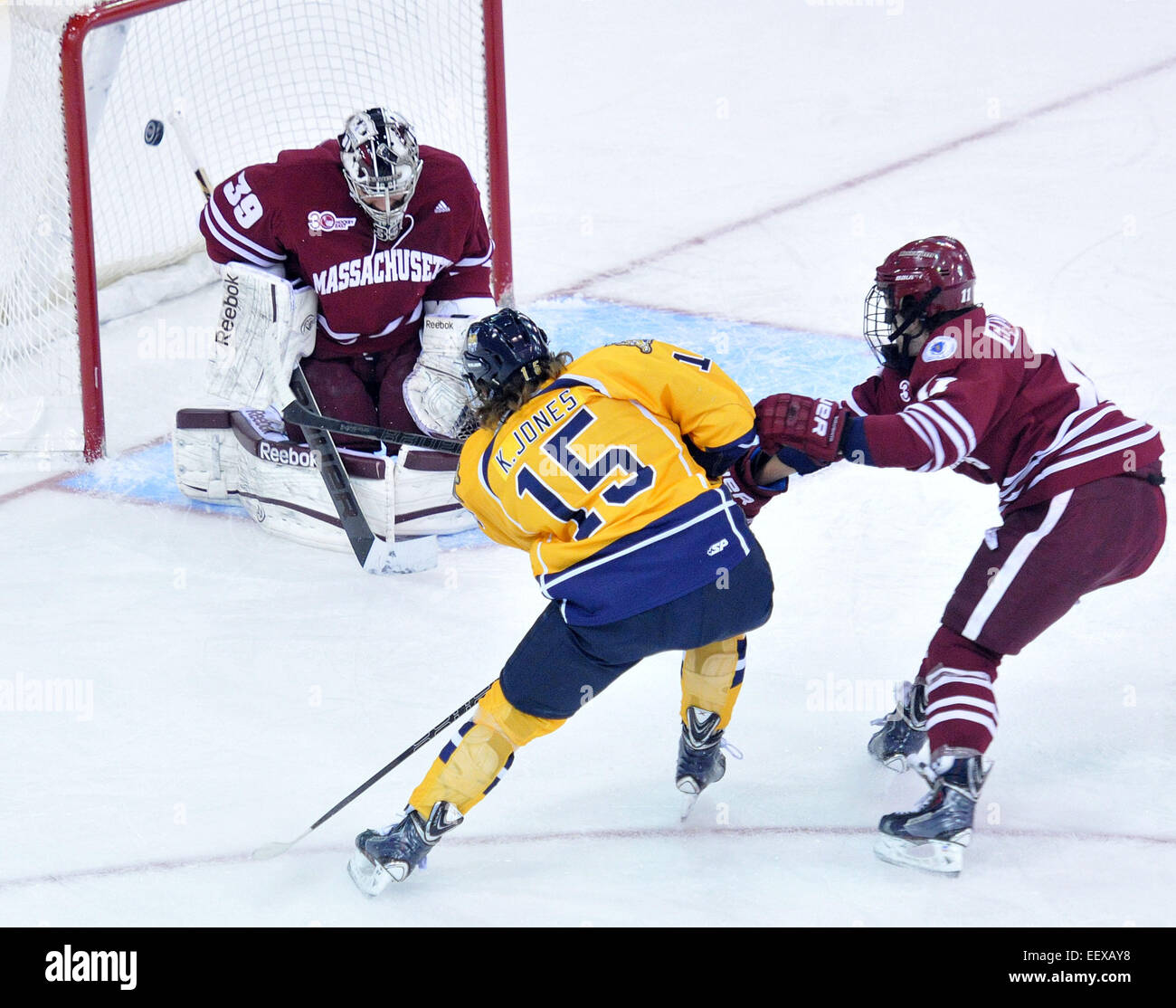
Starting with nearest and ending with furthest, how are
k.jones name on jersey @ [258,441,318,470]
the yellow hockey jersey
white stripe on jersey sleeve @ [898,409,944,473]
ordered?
the yellow hockey jersey, white stripe on jersey sleeve @ [898,409,944,473], k.jones name on jersey @ [258,441,318,470]

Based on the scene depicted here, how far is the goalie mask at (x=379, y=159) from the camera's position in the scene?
3.56 m

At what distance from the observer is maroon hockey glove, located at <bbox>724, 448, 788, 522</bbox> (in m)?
2.82

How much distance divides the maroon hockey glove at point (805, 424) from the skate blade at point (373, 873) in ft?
3.10

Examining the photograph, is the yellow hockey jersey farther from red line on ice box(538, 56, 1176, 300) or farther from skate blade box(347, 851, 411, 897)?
red line on ice box(538, 56, 1176, 300)

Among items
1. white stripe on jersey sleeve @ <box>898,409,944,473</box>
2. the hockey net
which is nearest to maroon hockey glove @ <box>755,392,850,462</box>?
white stripe on jersey sleeve @ <box>898,409,944,473</box>

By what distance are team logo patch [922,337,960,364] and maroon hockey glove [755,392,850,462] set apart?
0.17 m

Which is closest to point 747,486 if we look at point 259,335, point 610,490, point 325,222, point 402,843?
point 610,490

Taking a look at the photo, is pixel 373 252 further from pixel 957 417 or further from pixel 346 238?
pixel 957 417

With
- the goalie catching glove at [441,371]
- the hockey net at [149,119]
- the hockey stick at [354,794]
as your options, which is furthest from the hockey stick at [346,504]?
the hockey stick at [354,794]

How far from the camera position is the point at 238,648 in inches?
137

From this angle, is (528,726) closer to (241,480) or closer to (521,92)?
(241,480)

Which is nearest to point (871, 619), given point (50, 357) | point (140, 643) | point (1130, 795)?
point (1130, 795)

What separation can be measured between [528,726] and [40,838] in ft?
3.19

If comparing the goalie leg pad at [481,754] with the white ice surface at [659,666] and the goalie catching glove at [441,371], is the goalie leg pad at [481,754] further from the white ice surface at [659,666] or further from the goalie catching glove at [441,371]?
the goalie catching glove at [441,371]
